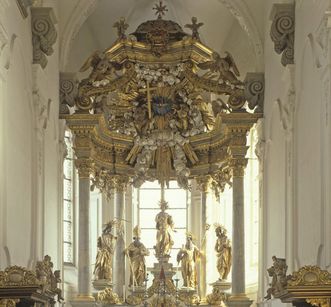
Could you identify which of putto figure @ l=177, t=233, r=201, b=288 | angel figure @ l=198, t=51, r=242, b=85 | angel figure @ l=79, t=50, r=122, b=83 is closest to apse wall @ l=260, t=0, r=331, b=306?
angel figure @ l=198, t=51, r=242, b=85

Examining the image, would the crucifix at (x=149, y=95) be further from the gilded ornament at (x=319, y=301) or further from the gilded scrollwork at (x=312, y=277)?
the gilded ornament at (x=319, y=301)

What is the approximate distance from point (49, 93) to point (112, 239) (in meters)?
4.13

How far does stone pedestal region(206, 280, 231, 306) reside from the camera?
21.9 m

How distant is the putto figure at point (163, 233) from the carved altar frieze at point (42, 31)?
5588mm

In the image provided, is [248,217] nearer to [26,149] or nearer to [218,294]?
[218,294]

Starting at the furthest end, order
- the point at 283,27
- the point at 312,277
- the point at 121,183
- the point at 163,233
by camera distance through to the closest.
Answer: the point at 163,233
the point at 121,183
the point at 283,27
the point at 312,277

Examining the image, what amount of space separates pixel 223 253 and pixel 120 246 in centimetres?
206

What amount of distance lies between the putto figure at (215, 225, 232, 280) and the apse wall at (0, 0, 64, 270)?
3.42m

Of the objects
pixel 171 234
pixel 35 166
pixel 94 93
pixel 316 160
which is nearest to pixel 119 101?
pixel 94 93

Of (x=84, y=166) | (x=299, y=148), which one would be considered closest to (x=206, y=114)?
(x=84, y=166)

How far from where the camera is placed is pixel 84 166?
840 inches

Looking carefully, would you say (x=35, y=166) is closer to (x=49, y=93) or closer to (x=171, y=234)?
Result: (x=49, y=93)

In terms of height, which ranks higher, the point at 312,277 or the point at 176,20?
the point at 176,20

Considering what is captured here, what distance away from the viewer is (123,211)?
23.6m
